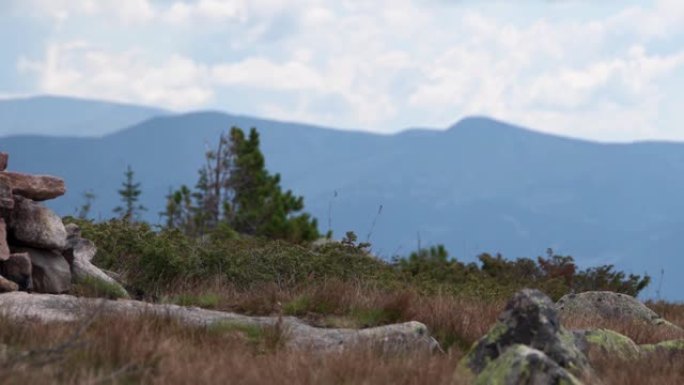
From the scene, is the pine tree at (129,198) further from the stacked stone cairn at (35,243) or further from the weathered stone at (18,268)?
the weathered stone at (18,268)

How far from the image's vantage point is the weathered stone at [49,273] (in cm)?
1242

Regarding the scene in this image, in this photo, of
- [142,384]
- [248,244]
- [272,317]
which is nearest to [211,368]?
[142,384]

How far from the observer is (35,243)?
1272 cm

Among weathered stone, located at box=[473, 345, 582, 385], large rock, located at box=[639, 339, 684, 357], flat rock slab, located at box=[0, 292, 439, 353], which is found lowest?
flat rock slab, located at box=[0, 292, 439, 353]

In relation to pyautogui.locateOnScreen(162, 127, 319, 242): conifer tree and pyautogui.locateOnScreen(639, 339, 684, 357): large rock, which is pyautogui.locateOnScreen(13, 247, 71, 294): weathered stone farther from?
pyautogui.locateOnScreen(162, 127, 319, 242): conifer tree

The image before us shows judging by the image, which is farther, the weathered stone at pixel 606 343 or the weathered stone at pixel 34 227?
the weathered stone at pixel 34 227

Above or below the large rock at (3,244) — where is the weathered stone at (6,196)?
above

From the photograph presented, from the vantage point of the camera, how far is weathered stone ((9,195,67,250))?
12633 millimetres

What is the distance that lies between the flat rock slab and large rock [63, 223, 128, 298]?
1902mm

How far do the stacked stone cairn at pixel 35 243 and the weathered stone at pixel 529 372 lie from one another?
664 centimetres

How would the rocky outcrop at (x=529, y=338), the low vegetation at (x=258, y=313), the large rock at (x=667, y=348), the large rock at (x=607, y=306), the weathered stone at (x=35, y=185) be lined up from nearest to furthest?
the low vegetation at (x=258, y=313)
the rocky outcrop at (x=529, y=338)
the large rock at (x=667, y=348)
the weathered stone at (x=35, y=185)
the large rock at (x=607, y=306)

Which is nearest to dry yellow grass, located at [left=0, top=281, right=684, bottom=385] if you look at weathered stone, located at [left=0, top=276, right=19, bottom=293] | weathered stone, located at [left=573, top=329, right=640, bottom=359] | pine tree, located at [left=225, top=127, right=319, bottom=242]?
weathered stone, located at [left=573, top=329, right=640, bottom=359]

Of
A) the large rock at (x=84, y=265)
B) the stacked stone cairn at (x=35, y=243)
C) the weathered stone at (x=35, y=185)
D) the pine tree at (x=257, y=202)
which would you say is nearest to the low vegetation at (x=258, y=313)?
the large rock at (x=84, y=265)

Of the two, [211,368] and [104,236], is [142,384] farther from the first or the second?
[104,236]
